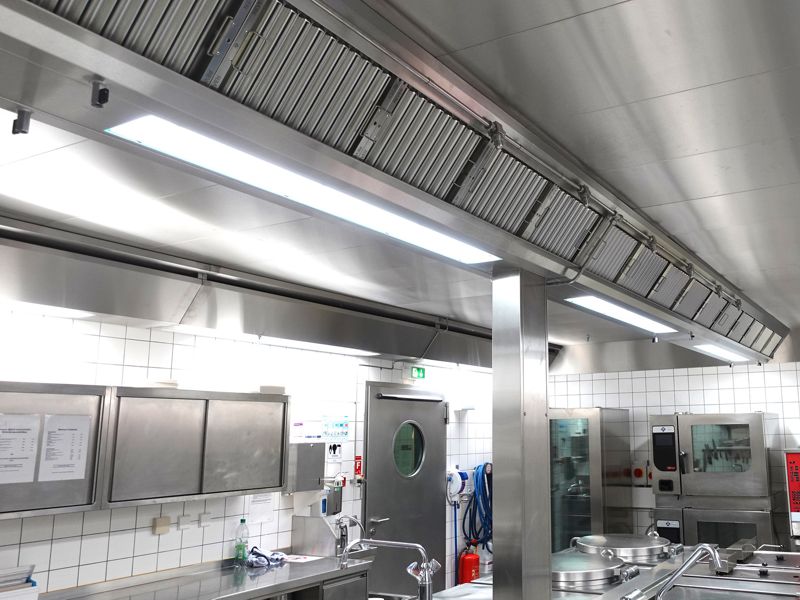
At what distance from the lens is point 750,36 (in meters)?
1.68

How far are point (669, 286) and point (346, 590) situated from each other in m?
2.90

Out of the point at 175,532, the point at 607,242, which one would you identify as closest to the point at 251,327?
the point at 175,532

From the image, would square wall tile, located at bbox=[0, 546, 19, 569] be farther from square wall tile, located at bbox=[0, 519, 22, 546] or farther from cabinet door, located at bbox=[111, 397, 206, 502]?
cabinet door, located at bbox=[111, 397, 206, 502]

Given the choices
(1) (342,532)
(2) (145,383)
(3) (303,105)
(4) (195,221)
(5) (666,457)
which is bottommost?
(1) (342,532)

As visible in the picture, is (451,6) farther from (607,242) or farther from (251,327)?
(251,327)

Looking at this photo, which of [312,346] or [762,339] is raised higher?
[762,339]

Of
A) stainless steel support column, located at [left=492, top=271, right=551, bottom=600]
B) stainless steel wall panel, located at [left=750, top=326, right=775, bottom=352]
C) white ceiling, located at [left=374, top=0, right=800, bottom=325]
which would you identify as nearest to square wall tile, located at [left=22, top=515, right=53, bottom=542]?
Answer: stainless steel support column, located at [left=492, top=271, right=551, bottom=600]

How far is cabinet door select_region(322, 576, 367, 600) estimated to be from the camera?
4.67m

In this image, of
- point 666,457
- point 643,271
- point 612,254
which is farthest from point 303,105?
point 666,457

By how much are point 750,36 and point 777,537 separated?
5.89 metres

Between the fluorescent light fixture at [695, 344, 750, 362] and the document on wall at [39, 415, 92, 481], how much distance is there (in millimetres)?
4114

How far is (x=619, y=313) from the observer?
3.92m

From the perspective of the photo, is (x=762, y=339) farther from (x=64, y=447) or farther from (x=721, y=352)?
(x=64, y=447)

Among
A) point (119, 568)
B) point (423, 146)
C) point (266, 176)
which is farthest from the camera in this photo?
point (119, 568)
